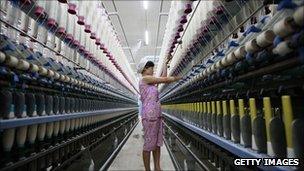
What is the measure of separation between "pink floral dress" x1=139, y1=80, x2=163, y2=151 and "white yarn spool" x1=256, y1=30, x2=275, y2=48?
2.22 meters

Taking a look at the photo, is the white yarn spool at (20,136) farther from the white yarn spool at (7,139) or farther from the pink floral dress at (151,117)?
the pink floral dress at (151,117)

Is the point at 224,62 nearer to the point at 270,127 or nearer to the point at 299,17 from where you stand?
the point at 270,127

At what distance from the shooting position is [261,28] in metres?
Answer: 1.38

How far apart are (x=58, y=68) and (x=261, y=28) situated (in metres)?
2.08

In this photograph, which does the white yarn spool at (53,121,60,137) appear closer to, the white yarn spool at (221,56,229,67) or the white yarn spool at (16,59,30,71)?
the white yarn spool at (16,59,30,71)

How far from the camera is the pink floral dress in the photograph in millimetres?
3283

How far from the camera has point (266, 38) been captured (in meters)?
1.15

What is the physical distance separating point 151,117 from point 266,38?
90.2 inches

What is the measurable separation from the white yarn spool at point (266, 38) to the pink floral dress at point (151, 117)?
2.22 m

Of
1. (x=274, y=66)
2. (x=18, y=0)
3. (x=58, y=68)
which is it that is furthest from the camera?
(x=58, y=68)

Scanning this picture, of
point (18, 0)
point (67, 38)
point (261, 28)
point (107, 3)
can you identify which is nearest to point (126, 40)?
point (107, 3)

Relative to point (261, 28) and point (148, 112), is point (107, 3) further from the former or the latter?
point (261, 28)

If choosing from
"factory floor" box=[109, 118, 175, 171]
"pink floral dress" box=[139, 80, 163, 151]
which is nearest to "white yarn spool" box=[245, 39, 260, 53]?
"pink floral dress" box=[139, 80, 163, 151]

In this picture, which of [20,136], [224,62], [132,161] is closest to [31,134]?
[20,136]
